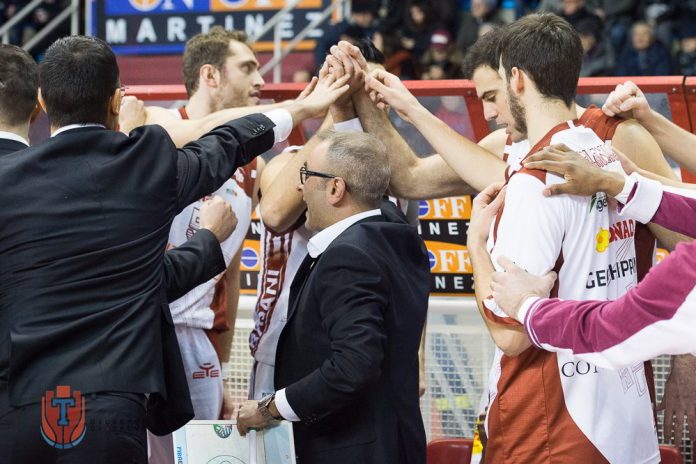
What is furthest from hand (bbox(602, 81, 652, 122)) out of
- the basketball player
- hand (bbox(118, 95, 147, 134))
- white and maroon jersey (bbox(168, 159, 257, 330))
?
hand (bbox(118, 95, 147, 134))

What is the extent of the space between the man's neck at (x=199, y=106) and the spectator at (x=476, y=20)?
6621 millimetres

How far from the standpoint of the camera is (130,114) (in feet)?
16.4

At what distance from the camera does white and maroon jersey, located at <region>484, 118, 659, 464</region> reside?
3.20 meters

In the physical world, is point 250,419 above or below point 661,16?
below

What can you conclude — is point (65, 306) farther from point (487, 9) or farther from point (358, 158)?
point (487, 9)

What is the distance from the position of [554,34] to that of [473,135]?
1.80 metres

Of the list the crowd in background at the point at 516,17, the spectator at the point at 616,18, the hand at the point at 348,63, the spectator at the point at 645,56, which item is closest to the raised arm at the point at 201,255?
the hand at the point at 348,63

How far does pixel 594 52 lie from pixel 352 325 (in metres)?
8.52

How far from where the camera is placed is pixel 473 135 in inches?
205

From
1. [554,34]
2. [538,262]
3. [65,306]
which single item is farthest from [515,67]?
[65,306]

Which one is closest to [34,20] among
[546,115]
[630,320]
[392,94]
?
[392,94]

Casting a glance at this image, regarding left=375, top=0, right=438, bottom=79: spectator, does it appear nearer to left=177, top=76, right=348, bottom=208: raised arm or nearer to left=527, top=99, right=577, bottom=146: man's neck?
left=177, top=76, right=348, bottom=208: raised arm

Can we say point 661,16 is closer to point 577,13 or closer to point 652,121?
point 577,13

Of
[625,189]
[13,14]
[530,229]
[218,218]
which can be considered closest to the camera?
[530,229]
